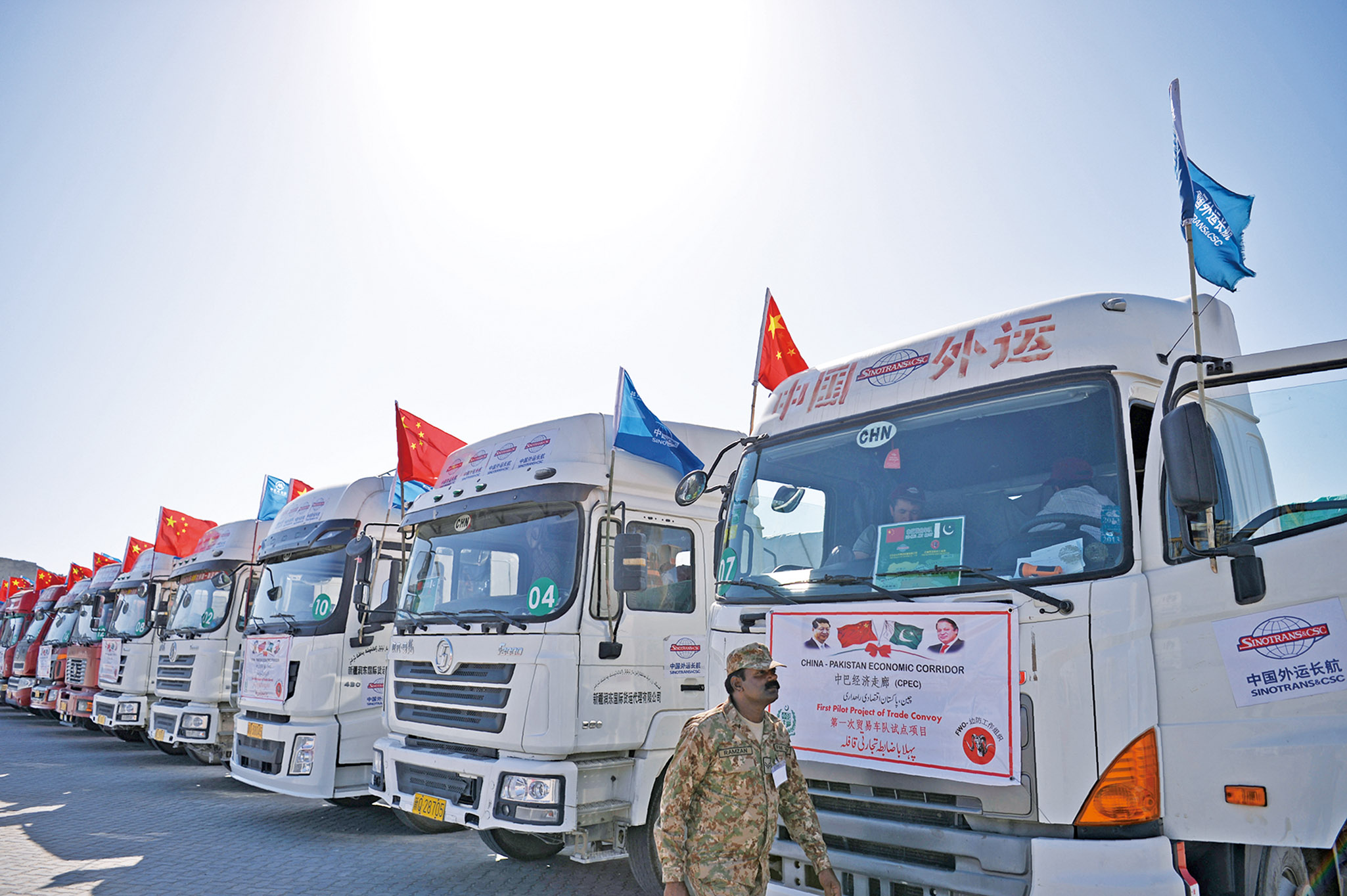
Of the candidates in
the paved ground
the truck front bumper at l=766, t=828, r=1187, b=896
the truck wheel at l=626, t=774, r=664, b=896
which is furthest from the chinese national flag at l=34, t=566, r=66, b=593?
the truck front bumper at l=766, t=828, r=1187, b=896

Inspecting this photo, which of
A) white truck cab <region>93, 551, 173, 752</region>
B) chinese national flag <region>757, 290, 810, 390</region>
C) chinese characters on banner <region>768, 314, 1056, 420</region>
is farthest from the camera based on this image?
white truck cab <region>93, 551, 173, 752</region>

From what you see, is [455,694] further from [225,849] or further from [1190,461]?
[1190,461]

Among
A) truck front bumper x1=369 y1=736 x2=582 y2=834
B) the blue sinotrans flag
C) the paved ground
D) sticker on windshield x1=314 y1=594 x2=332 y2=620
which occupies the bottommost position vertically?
the paved ground

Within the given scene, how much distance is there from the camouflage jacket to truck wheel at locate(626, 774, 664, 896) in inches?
103

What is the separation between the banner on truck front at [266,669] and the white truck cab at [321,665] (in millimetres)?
12

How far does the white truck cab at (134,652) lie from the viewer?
12.8 metres

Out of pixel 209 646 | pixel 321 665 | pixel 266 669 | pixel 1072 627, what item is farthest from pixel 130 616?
pixel 1072 627

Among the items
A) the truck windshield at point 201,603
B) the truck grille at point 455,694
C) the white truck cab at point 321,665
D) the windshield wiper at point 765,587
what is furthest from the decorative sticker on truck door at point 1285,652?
the truck windshield at point 201,603

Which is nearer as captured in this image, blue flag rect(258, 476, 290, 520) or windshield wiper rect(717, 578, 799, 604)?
windshield wiper rect(717, 578, 799, 604)

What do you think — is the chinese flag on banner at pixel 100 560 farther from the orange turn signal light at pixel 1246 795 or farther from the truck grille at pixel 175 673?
the orange turn signal light at pixel 1246 795

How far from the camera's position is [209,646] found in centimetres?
1070

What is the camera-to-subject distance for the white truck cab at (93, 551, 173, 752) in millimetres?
12836

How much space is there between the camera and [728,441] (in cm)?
711

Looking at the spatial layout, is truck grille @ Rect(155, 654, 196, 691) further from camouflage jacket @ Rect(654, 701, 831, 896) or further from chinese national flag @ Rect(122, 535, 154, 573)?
camouflage jacket @ Rect(654, 701, 831, 896)
